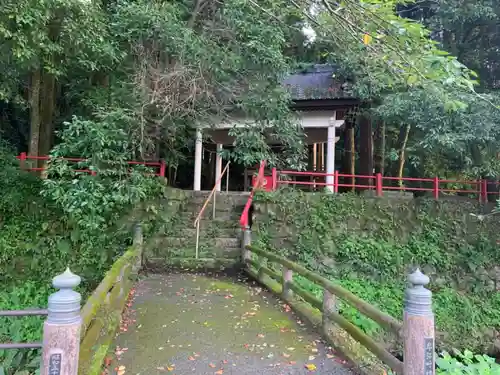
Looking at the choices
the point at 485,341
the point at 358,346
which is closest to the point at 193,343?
the point at 358,346

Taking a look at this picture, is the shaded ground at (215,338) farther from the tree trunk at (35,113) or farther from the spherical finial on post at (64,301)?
the tree trunk at (35,113)

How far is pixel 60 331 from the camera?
238 centimetres

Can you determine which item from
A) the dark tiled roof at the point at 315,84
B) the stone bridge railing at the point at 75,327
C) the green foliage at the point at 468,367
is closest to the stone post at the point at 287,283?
the stone bridge railing at the point at 75,327

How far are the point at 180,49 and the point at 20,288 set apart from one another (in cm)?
616

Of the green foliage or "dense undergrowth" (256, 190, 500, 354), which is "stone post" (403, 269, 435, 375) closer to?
the green foliage

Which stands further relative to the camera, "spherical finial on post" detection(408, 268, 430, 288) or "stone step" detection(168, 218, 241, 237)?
"stone step" detection(168, 218, 241, 237)

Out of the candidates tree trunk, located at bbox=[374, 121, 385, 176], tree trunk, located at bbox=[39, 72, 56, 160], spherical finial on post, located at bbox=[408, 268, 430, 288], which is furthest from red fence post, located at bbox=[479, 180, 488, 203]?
tree trunk, located at bbox=[39, 72, 56, 160]

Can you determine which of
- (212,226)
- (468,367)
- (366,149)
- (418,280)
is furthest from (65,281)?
(366,149)

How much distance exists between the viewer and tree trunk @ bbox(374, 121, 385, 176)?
15.1 meters

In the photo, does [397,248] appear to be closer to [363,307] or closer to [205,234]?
[205,234]

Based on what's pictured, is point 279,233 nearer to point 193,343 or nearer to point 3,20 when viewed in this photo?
point 193,343

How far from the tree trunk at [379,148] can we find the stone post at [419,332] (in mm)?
12865

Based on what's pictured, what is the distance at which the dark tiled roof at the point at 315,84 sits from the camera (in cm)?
1128

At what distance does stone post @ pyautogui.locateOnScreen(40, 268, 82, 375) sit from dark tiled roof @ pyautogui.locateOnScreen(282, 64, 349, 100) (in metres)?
8.44
